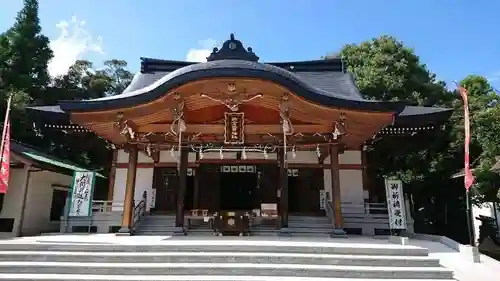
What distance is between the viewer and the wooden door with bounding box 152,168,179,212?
14422mm

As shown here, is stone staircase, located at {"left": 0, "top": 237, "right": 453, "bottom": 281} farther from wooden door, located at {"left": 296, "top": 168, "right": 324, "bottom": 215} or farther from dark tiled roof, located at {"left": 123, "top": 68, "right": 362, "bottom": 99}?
dark tiled roof, located at {"left": 123, "top": 68, "right": 362, "bottom": 99}

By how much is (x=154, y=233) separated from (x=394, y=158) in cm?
1219

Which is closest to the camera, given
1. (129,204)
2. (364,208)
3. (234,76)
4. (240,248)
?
(240,248)

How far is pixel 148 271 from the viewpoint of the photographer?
645 cm

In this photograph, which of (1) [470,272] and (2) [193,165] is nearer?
(1) [470,272]

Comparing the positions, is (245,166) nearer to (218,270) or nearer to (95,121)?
(95,121)

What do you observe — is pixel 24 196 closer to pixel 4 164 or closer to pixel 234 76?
pixel 4 164

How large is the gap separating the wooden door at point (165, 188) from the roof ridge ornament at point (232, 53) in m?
5.28

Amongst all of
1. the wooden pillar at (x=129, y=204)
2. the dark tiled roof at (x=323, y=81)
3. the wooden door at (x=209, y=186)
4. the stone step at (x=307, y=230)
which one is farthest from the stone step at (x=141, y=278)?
the dark tiled roof at (x=323, y=81)

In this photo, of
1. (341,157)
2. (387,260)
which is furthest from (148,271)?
(341,157)

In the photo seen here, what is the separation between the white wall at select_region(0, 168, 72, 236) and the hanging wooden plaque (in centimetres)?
814

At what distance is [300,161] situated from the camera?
47.4 feet

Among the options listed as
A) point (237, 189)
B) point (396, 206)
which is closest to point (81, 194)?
point (237, 189)

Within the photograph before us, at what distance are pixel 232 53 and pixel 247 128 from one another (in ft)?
7.99
